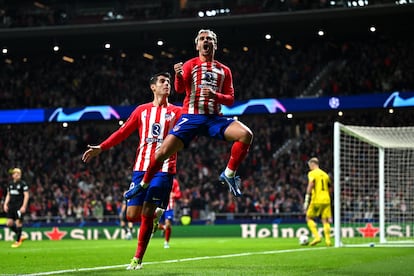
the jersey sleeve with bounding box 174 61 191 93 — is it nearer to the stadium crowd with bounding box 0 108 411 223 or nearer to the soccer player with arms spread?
the soccer player with arms spread

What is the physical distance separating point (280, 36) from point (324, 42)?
266 centimetres

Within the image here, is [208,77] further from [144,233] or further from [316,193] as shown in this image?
[316,193]

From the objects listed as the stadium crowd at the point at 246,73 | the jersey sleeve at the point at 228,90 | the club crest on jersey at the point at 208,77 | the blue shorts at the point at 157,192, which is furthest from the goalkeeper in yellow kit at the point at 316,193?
the stadium crowd at the point at 246,73

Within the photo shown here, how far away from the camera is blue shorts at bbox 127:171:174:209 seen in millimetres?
9680

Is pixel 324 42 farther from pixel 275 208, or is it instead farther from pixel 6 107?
pixel 6 107

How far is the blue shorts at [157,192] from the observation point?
31.8 feet

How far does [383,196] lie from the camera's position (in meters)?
19.4

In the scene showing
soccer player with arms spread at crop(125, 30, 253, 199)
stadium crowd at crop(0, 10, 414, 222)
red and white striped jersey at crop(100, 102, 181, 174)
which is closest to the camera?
soccer player with arms spread at crop(125, 30, 253, 199)

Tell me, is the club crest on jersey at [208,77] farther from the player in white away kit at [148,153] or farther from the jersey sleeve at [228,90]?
the player in white away kit at [148,153]

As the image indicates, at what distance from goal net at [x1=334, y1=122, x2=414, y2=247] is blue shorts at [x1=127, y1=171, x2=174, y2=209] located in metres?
8.23

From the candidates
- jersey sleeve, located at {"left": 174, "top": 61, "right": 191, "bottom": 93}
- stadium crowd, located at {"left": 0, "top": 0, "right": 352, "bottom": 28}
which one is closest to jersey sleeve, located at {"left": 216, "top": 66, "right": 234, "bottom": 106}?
jersey sleeve, located at {"left": 174, "top": 61, "right": 191, "bottom": 93}

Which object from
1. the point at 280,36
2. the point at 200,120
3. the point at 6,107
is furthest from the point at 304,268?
the point at 6,107

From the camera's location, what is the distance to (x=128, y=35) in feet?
121

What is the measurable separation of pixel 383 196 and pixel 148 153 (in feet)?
34.9
